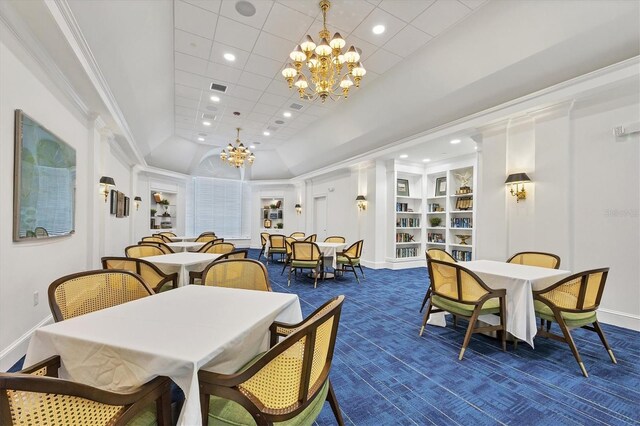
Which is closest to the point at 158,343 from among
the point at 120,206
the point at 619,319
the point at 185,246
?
the point at 185,246

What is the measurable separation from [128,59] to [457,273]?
4.80 m

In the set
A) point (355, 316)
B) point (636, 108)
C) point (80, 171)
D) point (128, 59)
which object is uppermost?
point (128, 59)

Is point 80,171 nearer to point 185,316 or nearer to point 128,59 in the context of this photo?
point 128,59

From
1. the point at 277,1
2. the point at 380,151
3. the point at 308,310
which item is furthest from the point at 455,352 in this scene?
the point at 380,151

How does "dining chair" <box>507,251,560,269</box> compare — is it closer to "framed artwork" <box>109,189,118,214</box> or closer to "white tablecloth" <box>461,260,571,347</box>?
"white tablecloth" <box>461,260,571,347</box>

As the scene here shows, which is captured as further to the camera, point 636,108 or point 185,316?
point 636,108

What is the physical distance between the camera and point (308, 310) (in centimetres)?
398

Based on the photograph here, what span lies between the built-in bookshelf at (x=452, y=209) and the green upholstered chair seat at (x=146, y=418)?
672cm

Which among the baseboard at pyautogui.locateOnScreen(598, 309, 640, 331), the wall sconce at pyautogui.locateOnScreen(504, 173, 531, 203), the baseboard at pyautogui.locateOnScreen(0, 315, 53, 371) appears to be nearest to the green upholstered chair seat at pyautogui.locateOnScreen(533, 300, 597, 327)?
the baseboard at pyautogui.locateOnScreen(598, 309, 640, 331)

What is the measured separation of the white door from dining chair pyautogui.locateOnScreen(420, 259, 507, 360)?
7.07 metres

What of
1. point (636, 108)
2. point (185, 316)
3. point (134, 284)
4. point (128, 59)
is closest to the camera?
point (185, 316)

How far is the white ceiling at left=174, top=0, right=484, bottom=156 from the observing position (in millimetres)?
3361

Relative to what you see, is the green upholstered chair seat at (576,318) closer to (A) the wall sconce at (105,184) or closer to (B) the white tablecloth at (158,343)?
(B) the white tablecloth at (158,343)

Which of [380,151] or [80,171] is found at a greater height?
[380,151]
